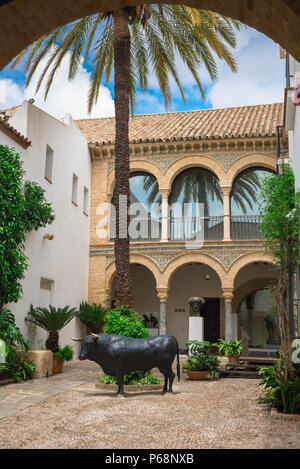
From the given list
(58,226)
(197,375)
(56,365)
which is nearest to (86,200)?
(58,226)

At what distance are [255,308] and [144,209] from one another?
248 inches

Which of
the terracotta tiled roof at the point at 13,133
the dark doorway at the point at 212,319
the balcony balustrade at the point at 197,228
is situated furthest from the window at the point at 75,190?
the dark doorway at the point at 212,319

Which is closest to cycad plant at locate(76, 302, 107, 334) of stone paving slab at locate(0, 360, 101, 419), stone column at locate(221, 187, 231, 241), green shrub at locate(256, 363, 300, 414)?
stone paving slab at locate(0, 360, 101, 419)

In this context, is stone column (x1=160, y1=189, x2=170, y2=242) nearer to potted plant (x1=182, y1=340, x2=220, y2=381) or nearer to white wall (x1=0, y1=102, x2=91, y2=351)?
white wall (x1=0, y1=102, x2=91, y2=351)

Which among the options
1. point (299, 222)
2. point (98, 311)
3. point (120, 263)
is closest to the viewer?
point (299, 222)

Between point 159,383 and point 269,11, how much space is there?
7967 mm

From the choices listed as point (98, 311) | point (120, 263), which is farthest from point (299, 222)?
point (98, 311)

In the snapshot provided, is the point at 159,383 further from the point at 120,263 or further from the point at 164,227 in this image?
the point at 164,227

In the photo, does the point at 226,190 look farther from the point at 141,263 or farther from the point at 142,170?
the point at 141,263

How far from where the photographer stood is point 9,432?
578 centimetres

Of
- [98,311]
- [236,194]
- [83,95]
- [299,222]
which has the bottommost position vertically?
[98,311]

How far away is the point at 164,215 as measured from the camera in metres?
18.5

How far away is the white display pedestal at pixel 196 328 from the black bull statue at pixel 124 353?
14.9 feet

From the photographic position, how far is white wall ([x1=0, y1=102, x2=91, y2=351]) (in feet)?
42.4
